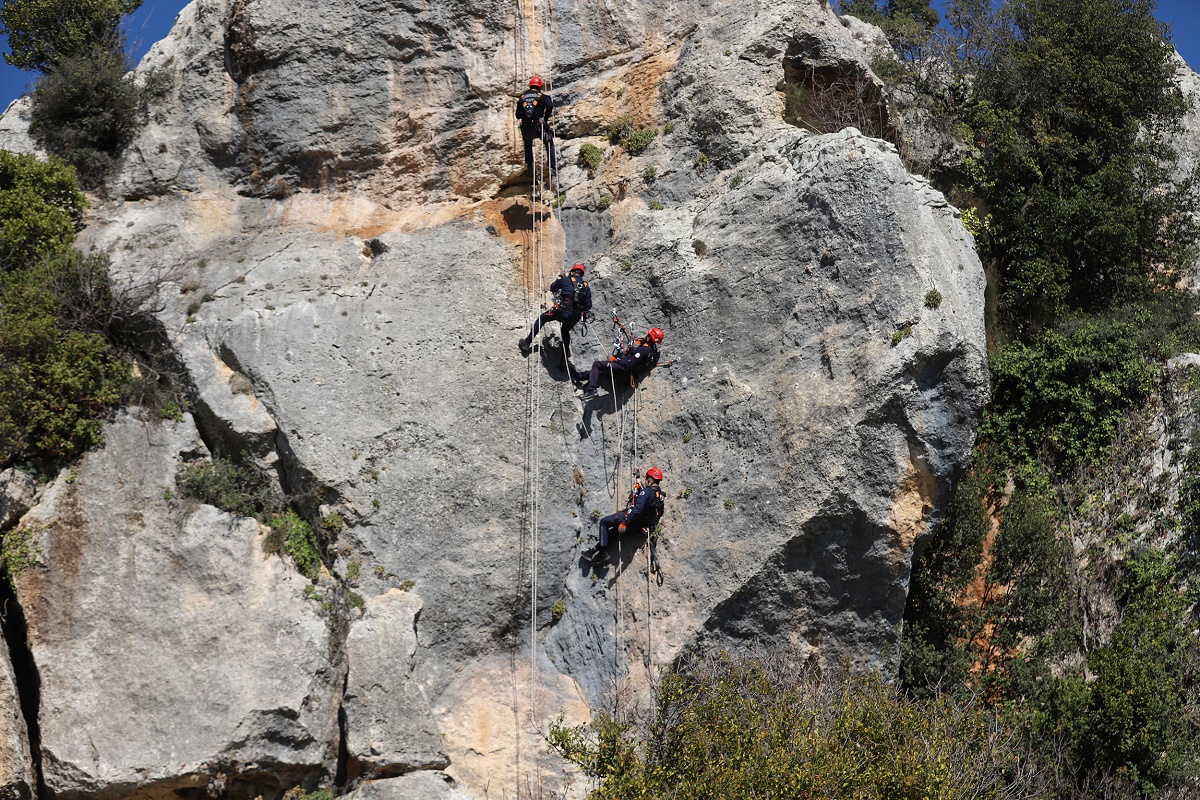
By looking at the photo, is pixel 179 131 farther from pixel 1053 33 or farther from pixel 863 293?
pixel 1053 33

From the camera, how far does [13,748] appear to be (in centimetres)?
1506

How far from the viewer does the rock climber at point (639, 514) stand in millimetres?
16672

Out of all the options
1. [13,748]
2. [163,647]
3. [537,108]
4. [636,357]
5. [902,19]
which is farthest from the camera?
[902,19]

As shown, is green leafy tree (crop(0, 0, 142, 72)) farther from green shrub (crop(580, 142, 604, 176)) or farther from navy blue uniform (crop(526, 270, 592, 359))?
navy blue uniform (crop(526, 270, 592, 359))

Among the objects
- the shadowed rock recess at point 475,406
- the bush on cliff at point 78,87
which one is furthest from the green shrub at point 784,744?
the bush on cliff at point 78,87

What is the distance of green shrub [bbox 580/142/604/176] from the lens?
2005 centimetres

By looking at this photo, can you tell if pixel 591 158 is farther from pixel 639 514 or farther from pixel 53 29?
pixel 53 29

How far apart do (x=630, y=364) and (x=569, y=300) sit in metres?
1.42

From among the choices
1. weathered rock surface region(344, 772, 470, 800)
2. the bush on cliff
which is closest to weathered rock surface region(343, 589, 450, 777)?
weathered rock surface region(344, 772, 470, 800)

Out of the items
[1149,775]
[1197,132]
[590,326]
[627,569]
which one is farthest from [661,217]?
[1197,132]

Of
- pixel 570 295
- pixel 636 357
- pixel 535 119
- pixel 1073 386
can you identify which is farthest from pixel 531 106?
pixel 1073 386

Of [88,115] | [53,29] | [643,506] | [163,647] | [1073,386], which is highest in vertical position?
[53,29]

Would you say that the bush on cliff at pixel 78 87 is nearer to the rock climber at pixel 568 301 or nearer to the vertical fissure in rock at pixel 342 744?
the rock climber at pixel 568 301

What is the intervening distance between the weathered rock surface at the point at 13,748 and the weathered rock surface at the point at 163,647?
246 mm
